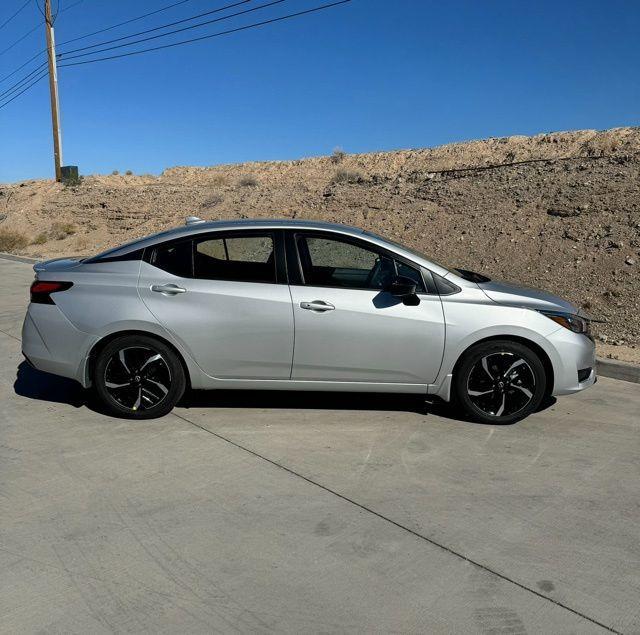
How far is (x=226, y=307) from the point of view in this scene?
5.51m

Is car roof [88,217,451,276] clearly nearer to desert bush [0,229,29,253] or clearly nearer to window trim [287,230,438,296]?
window trim [287,230,438,296]

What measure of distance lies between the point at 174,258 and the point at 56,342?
1179 mm

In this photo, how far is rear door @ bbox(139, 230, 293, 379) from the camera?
5.49 metres

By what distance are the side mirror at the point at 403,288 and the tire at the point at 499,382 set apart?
702 millimetres

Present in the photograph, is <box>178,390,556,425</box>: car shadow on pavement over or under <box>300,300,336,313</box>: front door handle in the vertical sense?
under

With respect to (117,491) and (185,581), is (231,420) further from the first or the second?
(185,581)

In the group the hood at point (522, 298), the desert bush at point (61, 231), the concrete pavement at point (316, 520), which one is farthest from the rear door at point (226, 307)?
the desert bush at point (61, 231)

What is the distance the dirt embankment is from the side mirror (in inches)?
146

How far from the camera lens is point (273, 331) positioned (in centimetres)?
548

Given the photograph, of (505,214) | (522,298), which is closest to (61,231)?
(505,214)

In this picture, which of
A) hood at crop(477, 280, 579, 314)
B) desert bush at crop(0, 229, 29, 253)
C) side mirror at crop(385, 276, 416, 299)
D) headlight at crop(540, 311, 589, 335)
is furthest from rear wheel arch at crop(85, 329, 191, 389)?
desert bush at crop(0, 229, 29, 253)

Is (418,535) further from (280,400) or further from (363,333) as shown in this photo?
(280,400)

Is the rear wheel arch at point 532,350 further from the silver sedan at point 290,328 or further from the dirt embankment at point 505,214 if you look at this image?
the dirt embankment at point 505,214

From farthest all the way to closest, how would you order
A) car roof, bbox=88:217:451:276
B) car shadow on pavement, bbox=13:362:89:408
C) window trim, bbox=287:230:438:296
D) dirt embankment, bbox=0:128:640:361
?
1. dirt embankment, bbox=0:128:640:361
2. car shadow on pavement, bbox=13:362:89:408
3. car roof, bbox=88:217:451:276
4. window trim, bbox=287:230:438:296
